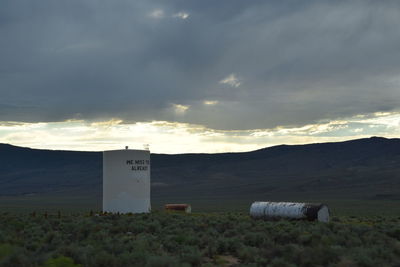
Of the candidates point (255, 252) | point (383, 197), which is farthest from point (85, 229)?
point (383, 197)

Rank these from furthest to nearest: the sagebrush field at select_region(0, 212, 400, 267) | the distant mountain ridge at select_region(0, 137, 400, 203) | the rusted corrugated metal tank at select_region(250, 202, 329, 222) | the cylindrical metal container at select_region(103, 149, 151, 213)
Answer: the distant mountain ridge at select_region(0, 137, 400, 203), the cylindrical metal container at select_region(103, 149, 151, 213), the rusted corrugated metal tank at select_region(250, 202, 329, 222), the sagebrush field at select_region(0, 212, 400, 267)

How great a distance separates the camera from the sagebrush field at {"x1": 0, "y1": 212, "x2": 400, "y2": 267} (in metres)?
15.5

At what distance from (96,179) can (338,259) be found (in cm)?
18448

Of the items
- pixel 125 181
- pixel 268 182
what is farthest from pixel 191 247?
pixel 268 182

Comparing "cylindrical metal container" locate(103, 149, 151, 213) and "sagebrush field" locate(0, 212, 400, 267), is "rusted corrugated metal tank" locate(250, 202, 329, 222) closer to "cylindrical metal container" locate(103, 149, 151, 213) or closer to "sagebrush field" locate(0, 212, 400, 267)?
"sagebrush field" locate(0, 212, 400, 267)

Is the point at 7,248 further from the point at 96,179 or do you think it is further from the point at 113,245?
the point at 96,179

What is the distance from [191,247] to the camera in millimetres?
18109

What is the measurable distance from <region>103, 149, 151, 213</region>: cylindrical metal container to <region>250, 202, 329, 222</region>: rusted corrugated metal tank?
7.92 m

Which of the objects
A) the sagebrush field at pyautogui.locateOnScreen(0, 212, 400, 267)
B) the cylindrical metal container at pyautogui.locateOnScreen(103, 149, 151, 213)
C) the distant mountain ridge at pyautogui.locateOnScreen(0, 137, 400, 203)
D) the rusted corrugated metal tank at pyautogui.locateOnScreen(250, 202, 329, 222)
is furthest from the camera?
the distant mountain ridge at pyautogui.locateOnScreen(0, 137, 400, 203)

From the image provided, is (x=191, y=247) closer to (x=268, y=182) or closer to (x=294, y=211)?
(x=294, y=211)

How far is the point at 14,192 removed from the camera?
582 ft

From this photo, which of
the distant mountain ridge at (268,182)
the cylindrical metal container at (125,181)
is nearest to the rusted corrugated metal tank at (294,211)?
the cylindrical metal container at (125,181)

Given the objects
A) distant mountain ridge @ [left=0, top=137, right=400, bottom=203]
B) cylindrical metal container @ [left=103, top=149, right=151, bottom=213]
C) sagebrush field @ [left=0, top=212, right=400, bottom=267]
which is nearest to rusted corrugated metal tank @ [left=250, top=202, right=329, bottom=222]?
sagebrush field @ [left=0, top=212, right=400, bottom=267]

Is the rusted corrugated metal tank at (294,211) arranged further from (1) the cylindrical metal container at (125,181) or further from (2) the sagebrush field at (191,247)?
(1) the cylindrical metal container at (125,181)
